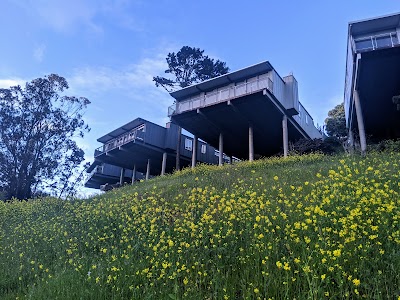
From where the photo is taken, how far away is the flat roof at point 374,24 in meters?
18.3

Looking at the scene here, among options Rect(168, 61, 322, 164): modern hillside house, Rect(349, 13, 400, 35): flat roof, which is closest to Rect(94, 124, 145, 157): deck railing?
Rect(168, 61, 322, 164): modern hillside house

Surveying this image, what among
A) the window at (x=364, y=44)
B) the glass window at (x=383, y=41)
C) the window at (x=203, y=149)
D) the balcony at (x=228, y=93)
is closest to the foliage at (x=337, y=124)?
the balcony at (x=228, y=93)

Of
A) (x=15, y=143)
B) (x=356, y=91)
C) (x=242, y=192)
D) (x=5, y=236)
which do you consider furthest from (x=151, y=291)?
(x=15, y=143)

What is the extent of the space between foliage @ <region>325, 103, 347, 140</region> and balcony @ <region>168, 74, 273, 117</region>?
A: 953cm

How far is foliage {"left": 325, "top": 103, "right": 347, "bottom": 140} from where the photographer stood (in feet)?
94.4

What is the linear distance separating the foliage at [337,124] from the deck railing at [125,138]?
1536 cm

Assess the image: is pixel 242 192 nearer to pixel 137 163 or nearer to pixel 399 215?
pixel 399 215

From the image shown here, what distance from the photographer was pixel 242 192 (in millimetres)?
8953

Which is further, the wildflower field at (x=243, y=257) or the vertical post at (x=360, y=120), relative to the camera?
the vertical post at (x=360, y=120)

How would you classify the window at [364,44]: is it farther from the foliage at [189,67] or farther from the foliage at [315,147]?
the foliage at [189,67]

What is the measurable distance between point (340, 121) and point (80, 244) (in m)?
29.0

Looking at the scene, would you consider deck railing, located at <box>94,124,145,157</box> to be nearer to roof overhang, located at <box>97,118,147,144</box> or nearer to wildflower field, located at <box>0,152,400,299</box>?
roof overhang, located at <box>97,118,147,144</box>

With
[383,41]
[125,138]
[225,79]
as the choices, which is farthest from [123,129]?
[383,41]

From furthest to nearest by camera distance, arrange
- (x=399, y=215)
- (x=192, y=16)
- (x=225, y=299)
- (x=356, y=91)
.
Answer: (x=356, y=91) < (x=192, y=16) < (x=399, y=215) < (x=225, y=299)
